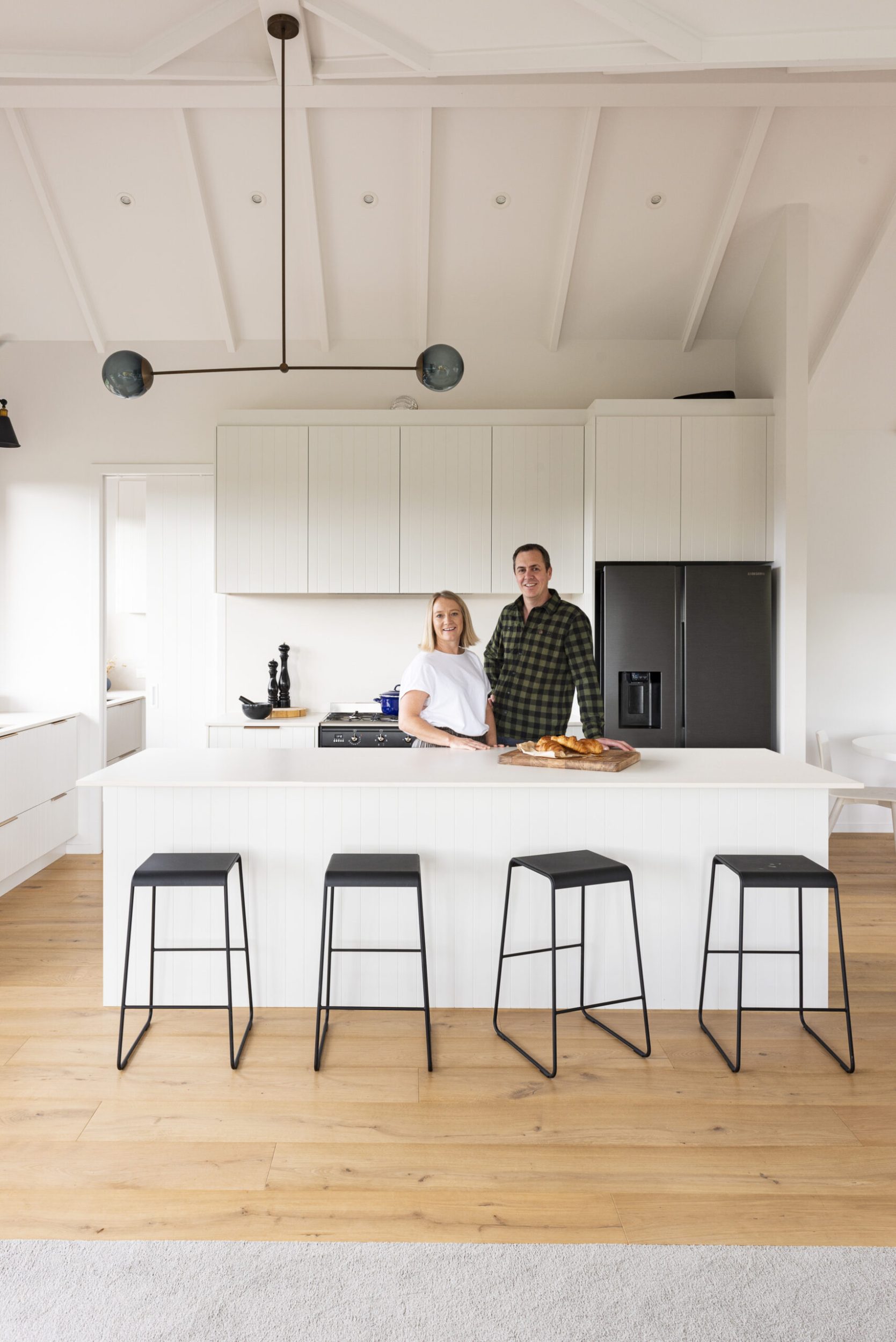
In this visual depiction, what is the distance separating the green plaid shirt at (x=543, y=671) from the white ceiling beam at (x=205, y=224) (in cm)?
251

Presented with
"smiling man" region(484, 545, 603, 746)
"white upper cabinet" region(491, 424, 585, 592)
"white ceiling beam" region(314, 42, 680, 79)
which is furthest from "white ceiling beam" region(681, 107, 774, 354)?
"smiling man" region(484, 545, 603, 746)

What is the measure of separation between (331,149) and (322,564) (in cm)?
206

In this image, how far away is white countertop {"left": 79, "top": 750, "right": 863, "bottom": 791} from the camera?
288 centimetres

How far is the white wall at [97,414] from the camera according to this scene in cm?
523

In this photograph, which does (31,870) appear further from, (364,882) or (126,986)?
(364,882)

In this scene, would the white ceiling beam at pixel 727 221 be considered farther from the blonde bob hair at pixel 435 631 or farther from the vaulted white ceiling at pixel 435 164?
the blonde bob hair at pixel 435 631

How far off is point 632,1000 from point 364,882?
100 centimetres

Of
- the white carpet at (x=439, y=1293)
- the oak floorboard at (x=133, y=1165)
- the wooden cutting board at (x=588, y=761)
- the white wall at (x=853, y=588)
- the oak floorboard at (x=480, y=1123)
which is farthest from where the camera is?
the white wall at (x=853, y=588)

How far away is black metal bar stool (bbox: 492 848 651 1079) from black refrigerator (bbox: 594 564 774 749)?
170 cm

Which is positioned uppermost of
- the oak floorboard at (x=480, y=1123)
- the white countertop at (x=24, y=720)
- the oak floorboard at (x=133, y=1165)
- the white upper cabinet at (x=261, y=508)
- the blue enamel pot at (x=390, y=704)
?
the white upper cabinet at (x=261, y=508)

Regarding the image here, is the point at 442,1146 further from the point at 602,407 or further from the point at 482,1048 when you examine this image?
the point at 602,407

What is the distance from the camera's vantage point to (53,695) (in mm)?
5320

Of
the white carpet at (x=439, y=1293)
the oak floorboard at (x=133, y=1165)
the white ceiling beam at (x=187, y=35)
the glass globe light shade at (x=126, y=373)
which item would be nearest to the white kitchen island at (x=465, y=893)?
the oak floorboard at (x=133, y=1165)

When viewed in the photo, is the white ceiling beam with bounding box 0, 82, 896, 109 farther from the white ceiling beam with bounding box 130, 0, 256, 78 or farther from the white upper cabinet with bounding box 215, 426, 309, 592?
the white upper cabinet with bounding box 215, 426, 309, 592
